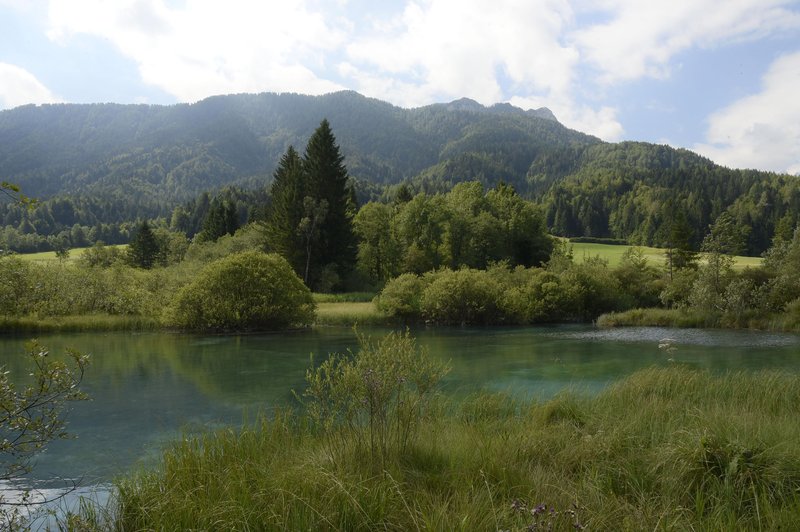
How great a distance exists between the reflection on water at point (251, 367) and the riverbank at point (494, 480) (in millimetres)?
1465

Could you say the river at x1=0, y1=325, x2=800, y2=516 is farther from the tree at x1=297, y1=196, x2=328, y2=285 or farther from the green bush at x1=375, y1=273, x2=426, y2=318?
the tree at x1=297, y1=196, x2=328, y2=285

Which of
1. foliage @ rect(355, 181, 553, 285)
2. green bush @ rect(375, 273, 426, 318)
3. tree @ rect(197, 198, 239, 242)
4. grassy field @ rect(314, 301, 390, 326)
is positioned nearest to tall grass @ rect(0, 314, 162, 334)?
grassy field @ rect(314, 301, 390, 326)

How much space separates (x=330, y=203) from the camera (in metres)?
54.3

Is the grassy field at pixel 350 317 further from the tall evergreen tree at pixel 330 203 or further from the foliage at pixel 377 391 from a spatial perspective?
the foliage at pixel 377 391

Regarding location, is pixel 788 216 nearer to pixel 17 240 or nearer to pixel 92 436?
pixel 92 436

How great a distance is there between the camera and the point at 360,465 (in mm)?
5176

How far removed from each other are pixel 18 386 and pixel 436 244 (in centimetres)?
4756

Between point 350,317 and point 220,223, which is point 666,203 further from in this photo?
point 350,317

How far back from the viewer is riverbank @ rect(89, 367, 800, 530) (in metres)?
4.15

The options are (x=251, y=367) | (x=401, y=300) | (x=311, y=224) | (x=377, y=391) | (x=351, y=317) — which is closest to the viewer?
(x=377, y=391)

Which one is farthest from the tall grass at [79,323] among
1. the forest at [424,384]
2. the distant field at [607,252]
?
the distant field at [607,252]

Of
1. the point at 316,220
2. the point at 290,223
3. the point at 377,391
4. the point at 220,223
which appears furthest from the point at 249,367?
the point at 220,223

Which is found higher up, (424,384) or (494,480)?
(424,384)

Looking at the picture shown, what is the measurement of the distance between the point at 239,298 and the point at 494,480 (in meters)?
26.9
